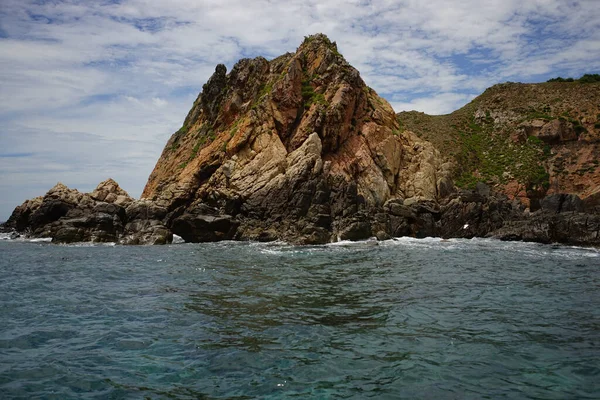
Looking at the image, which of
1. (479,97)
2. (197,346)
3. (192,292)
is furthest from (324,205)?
(479,97)

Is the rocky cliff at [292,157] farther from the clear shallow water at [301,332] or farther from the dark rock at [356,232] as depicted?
the clear shallow water at [301,332]

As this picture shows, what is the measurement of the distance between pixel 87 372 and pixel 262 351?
3784 mm

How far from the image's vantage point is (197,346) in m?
10.8

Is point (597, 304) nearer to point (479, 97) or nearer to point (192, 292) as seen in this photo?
point (192, 292)

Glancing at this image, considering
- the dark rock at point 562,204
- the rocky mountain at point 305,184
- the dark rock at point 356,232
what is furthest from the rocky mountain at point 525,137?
the dark rock at point 356,232

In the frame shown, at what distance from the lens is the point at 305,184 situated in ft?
138

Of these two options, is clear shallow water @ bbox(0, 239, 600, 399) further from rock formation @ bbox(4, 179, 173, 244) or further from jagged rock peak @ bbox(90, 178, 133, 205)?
jagged rock peak @ bbox(90, 178, 133, 205)

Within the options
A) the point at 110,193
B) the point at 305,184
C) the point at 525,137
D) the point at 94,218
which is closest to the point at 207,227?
the point at 305,184

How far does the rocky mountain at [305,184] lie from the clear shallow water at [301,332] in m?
17.0

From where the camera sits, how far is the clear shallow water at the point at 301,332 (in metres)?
8.46

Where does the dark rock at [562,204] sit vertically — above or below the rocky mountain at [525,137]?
below

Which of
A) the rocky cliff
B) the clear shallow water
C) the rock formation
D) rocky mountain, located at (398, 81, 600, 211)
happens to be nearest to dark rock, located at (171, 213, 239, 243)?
the rocky cliff

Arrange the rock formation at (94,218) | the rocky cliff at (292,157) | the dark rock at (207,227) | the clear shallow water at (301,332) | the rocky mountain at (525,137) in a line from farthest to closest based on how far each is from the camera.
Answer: the rocky mountain at (525,137) < the rocky cliff at (292,157) < the dark rock at (207,227) < the rock formation at (94,218) < the clear shallow water at (301,332)

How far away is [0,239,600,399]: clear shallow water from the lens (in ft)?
27.8
